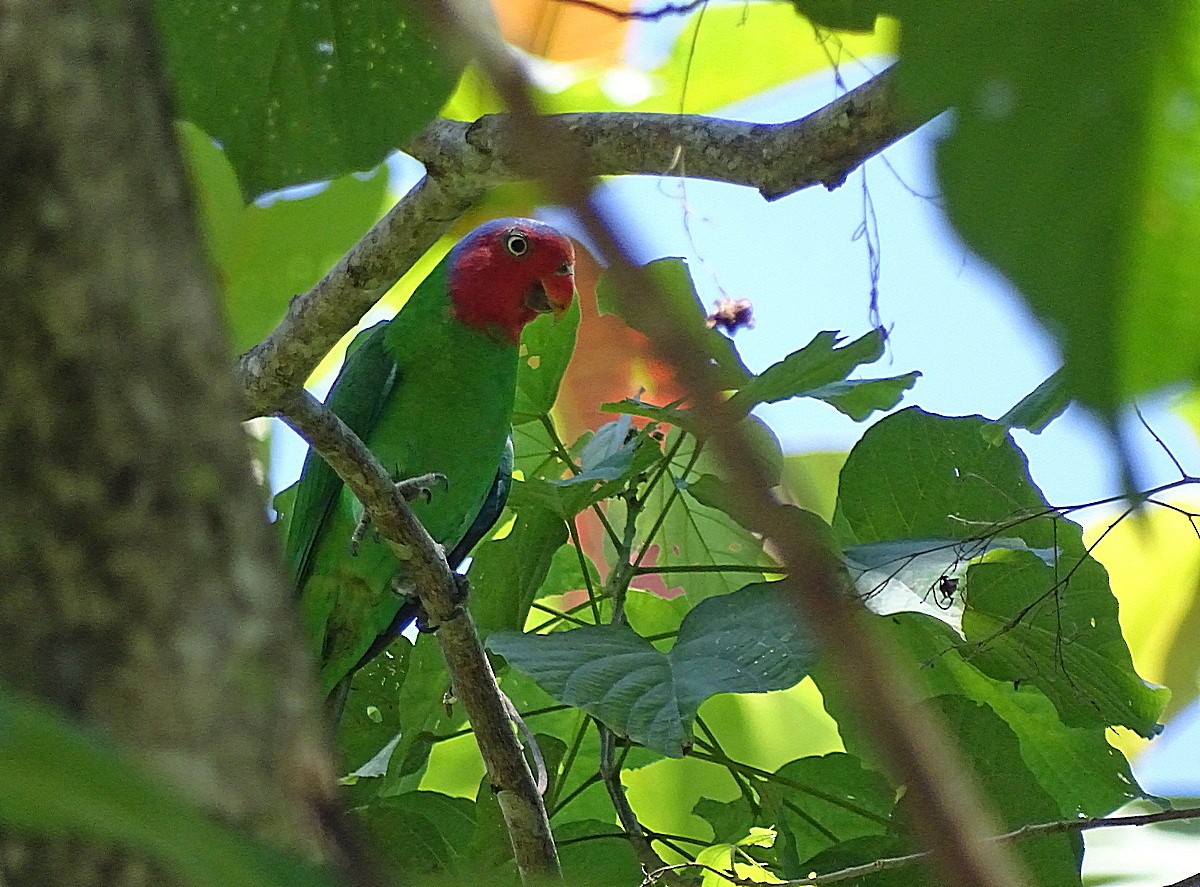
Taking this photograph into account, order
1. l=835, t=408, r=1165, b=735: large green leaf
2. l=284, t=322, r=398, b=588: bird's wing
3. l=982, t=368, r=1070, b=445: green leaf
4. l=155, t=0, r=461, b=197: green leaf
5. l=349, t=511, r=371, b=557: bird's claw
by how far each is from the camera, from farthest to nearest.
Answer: l=284, t=322, r=398, b=588: bird's wing
l=349, t=511, r=371, b=557: bird's claw
l=835, t=408, r=1165, b=735: large green leaf
l=982, t=368, r=1070, b=445: green leaf
l=155, t=0, r=461, b=197: green leaf

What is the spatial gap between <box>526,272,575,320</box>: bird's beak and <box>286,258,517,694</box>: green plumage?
0.11 m

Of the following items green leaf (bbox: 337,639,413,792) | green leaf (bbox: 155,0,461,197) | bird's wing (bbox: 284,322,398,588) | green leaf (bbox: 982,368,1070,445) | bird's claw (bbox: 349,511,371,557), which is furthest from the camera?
bird's wing (bbox: 284,322,398,588)

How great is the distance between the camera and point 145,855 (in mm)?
196

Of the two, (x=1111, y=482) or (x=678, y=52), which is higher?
(x=678, y=52)

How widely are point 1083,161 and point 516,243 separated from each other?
1694mm

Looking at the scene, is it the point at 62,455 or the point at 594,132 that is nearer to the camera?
the point at 62,455

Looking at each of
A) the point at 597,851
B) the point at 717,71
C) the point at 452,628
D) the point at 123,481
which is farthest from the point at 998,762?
the point at 717,71

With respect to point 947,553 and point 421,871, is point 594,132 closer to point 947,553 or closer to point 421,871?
point 947,553

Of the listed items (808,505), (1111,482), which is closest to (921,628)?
(808,505)

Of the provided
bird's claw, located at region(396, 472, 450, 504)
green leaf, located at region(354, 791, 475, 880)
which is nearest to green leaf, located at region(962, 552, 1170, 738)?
green leaf, located at region(354, 791, 475, 880)

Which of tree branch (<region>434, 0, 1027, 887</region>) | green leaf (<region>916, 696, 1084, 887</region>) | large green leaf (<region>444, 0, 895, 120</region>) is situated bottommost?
tree branch (<region>434, 0, 1027, 887</region>)

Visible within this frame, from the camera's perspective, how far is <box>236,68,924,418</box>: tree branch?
87cm

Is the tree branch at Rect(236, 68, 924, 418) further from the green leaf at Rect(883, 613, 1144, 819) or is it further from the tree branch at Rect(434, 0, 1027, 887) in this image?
the tree branch at Rect(434, 0, 1027, 887)

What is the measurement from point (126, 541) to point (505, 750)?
0.92 metres
